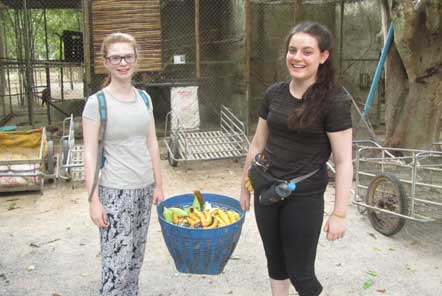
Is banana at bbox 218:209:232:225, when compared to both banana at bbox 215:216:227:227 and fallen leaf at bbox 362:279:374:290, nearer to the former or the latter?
banana at bbox 215:216:227:227

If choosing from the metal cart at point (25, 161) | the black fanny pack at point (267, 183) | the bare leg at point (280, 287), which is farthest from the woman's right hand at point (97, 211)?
the metal cart at point (25, 161)

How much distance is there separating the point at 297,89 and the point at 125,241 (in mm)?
1276

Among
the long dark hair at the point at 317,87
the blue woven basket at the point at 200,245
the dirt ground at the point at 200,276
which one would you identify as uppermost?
the long dark hair at the point at 317,87

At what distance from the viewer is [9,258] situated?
4.25 m

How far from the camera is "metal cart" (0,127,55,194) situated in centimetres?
600

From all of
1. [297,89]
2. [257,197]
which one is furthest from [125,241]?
[297,89]

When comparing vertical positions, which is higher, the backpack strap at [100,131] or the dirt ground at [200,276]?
the backpack strap at [100,131]

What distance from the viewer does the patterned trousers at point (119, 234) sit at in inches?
104

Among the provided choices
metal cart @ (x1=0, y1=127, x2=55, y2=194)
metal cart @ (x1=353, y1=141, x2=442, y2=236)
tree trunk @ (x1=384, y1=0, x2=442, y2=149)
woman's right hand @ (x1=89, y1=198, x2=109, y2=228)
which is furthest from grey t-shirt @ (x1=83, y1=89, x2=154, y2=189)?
tree trunk @ (x1=384, y1=0, x2=442, y2=149)

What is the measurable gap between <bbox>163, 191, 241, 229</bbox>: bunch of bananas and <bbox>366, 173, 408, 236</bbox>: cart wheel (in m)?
2.00

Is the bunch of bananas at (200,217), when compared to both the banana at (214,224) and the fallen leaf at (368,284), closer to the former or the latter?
the banana at (214,224)

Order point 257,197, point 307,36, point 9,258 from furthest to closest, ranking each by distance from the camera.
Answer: point 9,258, point 257,197, point 307,36

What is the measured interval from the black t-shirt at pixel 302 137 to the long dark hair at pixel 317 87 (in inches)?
1.2

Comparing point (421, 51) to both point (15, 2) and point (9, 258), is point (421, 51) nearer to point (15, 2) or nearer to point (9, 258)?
point (9, 258)
